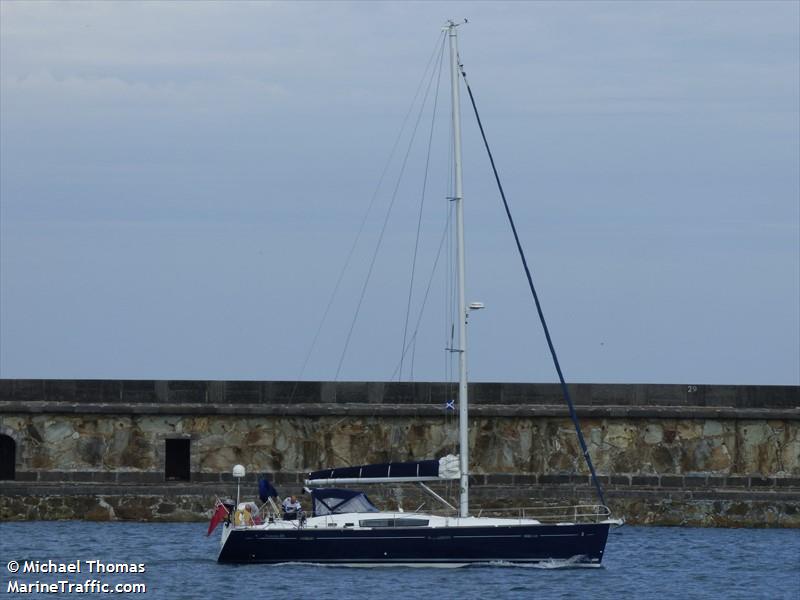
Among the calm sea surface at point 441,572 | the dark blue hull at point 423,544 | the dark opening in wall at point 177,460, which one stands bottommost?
the calm sea surface at point 441,572

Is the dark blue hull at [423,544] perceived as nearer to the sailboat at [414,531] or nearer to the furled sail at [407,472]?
the sailboat at [414,531]

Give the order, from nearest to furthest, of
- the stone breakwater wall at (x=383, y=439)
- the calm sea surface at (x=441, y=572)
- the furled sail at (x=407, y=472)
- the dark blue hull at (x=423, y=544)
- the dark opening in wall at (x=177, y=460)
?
the calm sea surface at (x=441, y=572) → the dark blue hull at (x=423, y=544) → the furled sail at (x=407, y=472) → the stone breakwater wall at (x=383, y=439) → the dark opening in wall at (x=177, y=460)

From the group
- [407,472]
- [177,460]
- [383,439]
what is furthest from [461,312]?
[177,460]

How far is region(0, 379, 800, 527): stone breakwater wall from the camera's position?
36625 millimetres

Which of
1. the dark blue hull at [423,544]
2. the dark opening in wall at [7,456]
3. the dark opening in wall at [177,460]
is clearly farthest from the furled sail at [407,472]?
the dark opening in wall at [7,456]

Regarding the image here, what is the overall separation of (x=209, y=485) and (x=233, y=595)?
1009 centimetres

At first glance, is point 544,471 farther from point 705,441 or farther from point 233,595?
point 233,595

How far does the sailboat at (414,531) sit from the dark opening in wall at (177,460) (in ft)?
30.5

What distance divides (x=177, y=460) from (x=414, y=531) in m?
11.6

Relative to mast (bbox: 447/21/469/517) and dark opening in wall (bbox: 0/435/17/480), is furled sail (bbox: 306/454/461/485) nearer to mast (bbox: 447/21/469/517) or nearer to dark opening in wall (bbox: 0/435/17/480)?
mast (bbox: 447/21/469/517)

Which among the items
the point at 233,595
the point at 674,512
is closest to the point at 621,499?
the point at 674,512

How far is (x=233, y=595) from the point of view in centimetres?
2694

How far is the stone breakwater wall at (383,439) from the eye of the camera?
36.6m

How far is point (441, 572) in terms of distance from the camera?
95.1 feet
